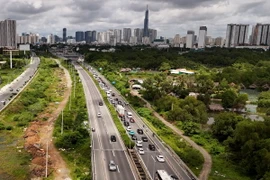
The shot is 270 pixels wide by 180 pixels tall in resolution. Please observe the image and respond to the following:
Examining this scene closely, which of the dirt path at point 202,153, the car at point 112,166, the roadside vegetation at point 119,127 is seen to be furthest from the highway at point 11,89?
the car at point 112,166

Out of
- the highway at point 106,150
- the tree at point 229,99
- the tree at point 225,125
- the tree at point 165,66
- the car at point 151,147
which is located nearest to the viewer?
the highway at point 106,150

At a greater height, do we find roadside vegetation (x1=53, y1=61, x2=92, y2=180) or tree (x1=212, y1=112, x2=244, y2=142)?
Answer: tree (x1=212, y1=112, x2=244, y2=142)

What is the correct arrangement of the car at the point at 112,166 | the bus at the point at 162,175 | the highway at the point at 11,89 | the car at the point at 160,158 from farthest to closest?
1. the highway at the point at 11,89
2. the car at the point at 160,158
3. the car at the point at 112,166
4. the bus at the point at 162,175

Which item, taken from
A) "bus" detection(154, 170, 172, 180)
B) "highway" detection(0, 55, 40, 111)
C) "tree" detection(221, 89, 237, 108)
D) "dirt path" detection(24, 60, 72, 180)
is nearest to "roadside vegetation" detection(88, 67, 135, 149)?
"bus" detection(154, 170, 172, 180)

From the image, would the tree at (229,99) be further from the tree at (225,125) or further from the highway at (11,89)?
the highway at (11,89)

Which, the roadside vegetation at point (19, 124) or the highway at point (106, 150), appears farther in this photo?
the roadside vegetation at point (19, 124)

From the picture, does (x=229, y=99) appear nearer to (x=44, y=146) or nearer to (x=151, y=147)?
(x=151, y=147)

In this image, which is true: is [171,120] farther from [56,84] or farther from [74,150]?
[56,84]

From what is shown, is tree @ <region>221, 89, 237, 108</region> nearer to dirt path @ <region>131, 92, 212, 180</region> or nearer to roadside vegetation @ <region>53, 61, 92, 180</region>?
dirt path @ <region>131, 92, 212, 180</region>

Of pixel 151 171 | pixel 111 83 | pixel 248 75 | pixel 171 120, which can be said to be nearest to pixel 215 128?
pixel 171 120
